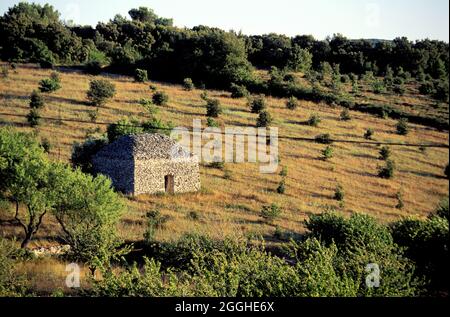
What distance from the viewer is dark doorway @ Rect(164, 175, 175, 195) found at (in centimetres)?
2930

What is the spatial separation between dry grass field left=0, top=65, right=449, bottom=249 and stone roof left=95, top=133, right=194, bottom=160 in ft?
9.28

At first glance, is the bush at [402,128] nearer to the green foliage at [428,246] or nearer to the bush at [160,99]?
the bush at [160,99]

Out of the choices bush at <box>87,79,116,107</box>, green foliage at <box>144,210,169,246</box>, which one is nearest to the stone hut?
green foliage at <box>144,210,169,246</box>

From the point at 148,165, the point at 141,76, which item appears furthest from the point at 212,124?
the point at 141,76

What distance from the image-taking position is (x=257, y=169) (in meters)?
34.6

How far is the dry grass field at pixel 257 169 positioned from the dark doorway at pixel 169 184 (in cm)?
118

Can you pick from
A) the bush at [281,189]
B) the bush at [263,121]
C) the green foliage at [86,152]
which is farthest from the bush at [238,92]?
the green foliage at [86,152]

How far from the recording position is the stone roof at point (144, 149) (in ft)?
92.7

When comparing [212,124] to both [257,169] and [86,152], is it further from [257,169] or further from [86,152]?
[86,152]

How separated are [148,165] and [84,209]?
9.74 meters

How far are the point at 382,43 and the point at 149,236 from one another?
46.1 metres

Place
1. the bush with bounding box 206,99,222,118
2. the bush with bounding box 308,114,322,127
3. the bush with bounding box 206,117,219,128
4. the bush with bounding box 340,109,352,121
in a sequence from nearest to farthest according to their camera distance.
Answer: the bush with bounding box 206,117,219,128, the bush with bounding box 206,99,222,118, the bush with bounding box 308,114,322,127, the bush with bounding box 340,109,352,121

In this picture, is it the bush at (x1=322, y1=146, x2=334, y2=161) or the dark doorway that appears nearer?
the dark doorway

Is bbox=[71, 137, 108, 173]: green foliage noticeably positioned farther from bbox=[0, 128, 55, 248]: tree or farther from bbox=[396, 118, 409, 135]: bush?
bbox=[396, 118, 409, 135]: bush
